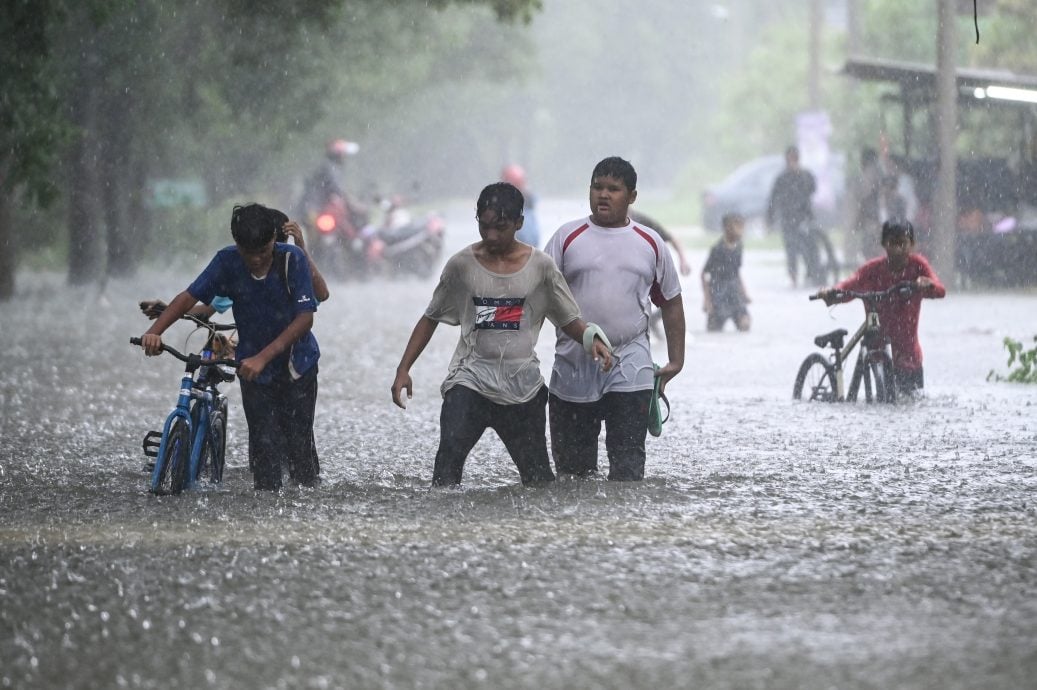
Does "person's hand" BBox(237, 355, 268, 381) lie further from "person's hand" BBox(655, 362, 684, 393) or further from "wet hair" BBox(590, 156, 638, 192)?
"person's hand" BBox(655, 362, 684, 393)

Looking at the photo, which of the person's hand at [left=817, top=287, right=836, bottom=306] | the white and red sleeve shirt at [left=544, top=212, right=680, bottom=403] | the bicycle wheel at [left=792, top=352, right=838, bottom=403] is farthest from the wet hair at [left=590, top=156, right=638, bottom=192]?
the bicycle wheel at [left=792, top=352, right=838, bottom=403]

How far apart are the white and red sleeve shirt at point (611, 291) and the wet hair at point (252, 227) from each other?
129 cm

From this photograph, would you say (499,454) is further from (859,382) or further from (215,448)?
(859,382)

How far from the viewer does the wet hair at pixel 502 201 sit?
7957 millimetres

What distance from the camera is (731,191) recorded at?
44.9m

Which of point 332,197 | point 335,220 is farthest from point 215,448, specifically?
point 332,197

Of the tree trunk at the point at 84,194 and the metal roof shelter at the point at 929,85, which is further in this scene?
the tree trunk at the point at 84,194

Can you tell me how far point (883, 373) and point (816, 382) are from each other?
2.23ft

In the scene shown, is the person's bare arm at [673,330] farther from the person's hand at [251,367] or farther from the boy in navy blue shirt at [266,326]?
the person's hand at [251,367]

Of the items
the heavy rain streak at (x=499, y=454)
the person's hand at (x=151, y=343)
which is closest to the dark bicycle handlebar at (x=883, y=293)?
the heavy rain streak at (x=499, y=454)

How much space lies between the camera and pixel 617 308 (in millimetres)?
8438

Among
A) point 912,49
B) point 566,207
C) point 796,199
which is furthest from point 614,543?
point 566,207

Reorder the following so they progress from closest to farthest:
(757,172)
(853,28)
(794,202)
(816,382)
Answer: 1. (816,382)
2. (794,202)
3. (853,28)
4. (757,172)

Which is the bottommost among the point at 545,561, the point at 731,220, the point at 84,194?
the point at 545,561
